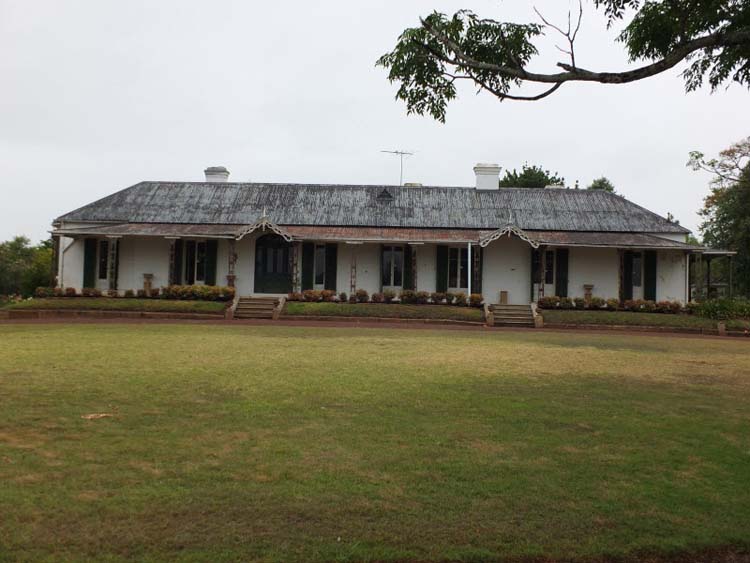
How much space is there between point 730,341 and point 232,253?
17881 millimetres

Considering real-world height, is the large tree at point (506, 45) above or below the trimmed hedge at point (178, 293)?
above

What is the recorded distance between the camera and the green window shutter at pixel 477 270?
25.7 m

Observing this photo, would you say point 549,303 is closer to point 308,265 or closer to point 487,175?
point 487,175

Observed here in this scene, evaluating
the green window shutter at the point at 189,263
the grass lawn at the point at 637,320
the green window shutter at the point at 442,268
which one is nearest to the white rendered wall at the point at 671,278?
the grass lawn at the point at 637,320

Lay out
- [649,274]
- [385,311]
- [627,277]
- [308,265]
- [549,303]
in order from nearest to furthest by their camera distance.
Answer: [385,311] < [549,303] < [649,274] < [627,277] < [308,265]

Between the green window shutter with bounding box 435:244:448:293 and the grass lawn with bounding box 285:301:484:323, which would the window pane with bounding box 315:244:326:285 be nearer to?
the grass lawn with bounding box 285:301:484:323

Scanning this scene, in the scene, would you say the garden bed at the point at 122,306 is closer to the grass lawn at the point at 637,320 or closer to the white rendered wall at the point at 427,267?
the white rendered wall at the point at 427,267

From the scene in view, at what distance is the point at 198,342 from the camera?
14109mm

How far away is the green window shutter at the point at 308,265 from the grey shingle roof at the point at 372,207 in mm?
1676

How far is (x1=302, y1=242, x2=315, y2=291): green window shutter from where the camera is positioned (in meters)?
26.8

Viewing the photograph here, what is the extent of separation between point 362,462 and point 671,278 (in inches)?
943

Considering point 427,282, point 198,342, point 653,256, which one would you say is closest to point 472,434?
point 198,342

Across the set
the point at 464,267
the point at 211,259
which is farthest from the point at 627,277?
the point at 211,259

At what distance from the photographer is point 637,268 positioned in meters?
26.4
